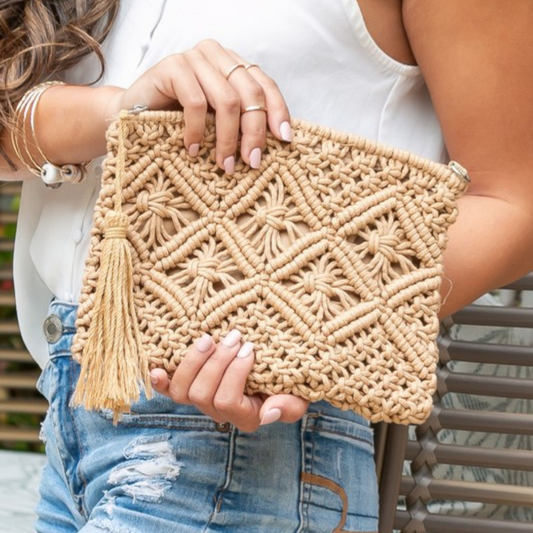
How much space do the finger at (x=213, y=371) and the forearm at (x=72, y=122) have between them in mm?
301

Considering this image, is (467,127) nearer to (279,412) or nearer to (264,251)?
(264,251)

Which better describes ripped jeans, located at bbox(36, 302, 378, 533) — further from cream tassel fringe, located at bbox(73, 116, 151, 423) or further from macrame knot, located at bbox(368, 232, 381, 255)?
macrame knot, located at bbox(368, 232, 381, 255)

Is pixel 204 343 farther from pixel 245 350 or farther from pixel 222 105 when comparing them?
pixel 222 105

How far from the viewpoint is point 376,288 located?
3.49ft

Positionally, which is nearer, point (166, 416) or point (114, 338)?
point (114, 338)

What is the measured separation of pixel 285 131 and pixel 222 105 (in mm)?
73

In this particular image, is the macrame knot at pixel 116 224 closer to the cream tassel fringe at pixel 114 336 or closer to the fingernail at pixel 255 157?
the cream tassel fringe at pixel 114 336

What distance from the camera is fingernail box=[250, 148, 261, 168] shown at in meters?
1.06

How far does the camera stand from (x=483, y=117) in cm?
116

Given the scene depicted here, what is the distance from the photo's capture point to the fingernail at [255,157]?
3.48 ft

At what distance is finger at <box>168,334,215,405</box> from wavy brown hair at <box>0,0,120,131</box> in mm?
408

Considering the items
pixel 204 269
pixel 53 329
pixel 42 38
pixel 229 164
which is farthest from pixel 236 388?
pixel 42 38

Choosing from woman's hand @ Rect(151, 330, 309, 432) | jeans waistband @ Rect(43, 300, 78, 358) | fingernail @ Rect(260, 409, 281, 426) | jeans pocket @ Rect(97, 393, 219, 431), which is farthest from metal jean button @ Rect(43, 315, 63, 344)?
fingernail @ Rect(260, 409, 281, 426)

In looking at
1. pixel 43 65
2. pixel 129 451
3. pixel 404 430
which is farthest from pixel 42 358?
pixel 404 430
